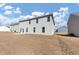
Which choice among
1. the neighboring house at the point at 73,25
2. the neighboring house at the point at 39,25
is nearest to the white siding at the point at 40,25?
the neighboring house at the point at 39,25

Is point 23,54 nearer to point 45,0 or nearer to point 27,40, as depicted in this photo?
point 27,40

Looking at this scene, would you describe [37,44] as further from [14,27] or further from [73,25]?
[73,25]

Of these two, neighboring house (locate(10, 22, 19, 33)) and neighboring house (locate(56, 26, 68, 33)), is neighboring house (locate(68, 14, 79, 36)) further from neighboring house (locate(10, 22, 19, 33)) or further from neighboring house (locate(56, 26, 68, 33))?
neighboring house (locate(10, 22, 19, 33))

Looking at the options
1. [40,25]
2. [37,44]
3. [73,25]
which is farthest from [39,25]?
[73,25]

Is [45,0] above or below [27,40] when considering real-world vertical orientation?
above

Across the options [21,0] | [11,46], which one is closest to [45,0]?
[21,0]

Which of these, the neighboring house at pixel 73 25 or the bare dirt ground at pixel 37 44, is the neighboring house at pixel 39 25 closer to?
the bare dirt ground at pixel 37 44
